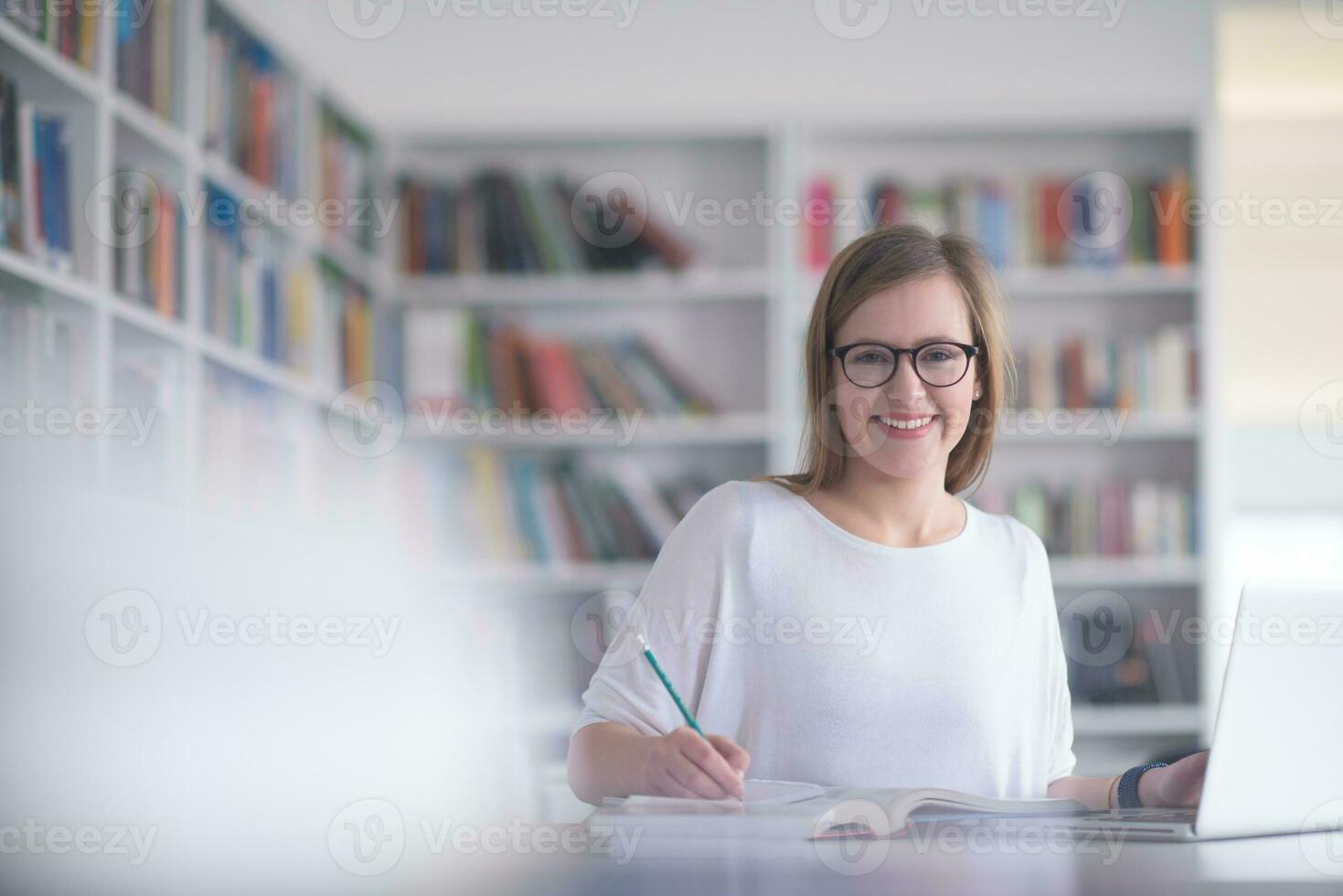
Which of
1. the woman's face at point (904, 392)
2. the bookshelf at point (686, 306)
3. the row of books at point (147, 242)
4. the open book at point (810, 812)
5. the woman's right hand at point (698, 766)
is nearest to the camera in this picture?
the open book at point (810, 812)

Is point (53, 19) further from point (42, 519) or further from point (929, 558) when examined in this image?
point (929, 558)

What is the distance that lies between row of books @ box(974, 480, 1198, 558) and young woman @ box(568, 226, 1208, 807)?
2273mm

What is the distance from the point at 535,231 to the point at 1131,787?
9.88 feet

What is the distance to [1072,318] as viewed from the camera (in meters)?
3.99

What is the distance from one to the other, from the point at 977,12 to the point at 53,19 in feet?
8.45

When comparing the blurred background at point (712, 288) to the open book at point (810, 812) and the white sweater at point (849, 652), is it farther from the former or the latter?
the open book at point (810, 812)

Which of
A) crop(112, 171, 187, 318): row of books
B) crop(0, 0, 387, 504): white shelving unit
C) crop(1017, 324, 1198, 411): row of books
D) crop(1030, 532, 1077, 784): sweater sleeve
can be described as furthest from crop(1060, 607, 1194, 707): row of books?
crop(112, 171, 187, 318): row of books

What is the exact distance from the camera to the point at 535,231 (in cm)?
396

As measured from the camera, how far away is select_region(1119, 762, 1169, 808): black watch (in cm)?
117

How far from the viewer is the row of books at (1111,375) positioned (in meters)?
3.76

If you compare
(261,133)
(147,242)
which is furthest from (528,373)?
(147,242)

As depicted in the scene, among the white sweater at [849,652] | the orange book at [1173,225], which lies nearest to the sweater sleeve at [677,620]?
the white sweater at [849,652]

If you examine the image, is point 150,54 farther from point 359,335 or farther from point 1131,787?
point 1131,787

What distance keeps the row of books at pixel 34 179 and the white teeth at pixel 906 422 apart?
4.95ft
